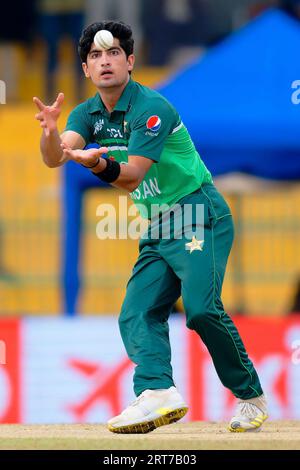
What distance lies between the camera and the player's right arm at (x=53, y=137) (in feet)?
20.1

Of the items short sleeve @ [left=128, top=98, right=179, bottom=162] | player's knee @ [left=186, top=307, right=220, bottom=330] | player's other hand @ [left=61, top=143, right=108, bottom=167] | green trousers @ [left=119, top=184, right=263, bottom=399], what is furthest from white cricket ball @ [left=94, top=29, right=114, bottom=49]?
player's knee @ [left=186, top=307, right=220, bottom=330]

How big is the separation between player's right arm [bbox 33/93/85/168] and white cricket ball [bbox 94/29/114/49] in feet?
1.33

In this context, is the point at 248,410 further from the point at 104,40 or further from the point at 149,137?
the point at 104,40

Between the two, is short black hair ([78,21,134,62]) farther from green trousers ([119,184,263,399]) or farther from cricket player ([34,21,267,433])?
green trousers ([119,184,263,399])

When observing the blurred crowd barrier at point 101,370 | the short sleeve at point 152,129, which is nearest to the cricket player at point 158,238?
the short sleeve at point 152,129

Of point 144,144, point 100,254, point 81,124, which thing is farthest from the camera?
point 100,254

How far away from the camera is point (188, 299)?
256 inches

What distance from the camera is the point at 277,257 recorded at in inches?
522

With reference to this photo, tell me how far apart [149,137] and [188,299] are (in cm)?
83

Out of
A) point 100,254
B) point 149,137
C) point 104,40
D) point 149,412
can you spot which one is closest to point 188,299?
point 149,412

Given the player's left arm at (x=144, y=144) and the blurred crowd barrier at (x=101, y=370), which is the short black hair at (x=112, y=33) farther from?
the blurred crowd barrier at (x=101, y=370)

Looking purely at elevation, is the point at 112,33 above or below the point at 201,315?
above

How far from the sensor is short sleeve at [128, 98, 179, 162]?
6.30 metres
